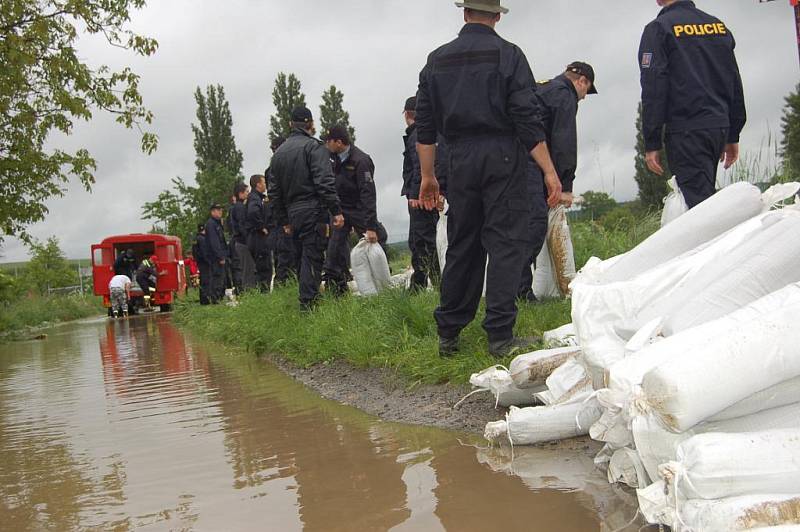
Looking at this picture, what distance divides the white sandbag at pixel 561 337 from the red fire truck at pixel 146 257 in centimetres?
2017

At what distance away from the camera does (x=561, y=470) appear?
10.8 ft

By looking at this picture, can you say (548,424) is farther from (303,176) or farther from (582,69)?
(303,176)

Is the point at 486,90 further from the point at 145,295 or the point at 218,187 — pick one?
the point at 218,187

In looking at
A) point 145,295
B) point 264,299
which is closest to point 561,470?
point 264,299

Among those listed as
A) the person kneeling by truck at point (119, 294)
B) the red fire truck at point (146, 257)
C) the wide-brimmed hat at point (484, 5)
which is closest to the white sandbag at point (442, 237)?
the wide-brimmed hat at point (484, 5)

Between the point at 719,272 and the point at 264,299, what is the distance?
8845mm

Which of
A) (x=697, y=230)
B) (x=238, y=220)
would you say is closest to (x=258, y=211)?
(x=238, y=220)

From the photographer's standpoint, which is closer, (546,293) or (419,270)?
(546,293)

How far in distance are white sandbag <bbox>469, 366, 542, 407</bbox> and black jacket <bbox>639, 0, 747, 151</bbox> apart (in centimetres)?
243

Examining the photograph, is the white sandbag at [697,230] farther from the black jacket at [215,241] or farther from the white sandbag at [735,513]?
the black jacket at [215,241]

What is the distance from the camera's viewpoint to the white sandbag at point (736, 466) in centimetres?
227

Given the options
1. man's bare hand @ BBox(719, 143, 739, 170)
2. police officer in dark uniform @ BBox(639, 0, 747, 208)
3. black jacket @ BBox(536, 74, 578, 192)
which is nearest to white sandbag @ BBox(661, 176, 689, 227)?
police officer in dark uniform @ BBox(639, 0, 747, 208)

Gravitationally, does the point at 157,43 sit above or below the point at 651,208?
above

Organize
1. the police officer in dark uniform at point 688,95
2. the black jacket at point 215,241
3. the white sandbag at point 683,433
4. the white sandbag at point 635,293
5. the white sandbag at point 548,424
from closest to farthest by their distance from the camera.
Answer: the white sandbag at point 683,433
the white sandbag at point 635,293
the white sandbag at point 548,424
the police officer in dark uniform at point 688,95
the black jacket at point 215,241
